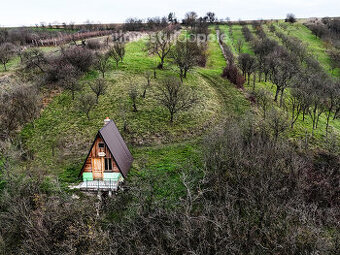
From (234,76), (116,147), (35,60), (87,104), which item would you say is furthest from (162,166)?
(35,60)

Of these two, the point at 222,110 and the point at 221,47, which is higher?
the point at 221,47

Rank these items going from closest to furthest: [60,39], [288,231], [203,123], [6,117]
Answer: [288,231] → [6,117] → [203,123] → [60,39]

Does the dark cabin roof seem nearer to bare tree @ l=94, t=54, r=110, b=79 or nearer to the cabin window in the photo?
the cabin window

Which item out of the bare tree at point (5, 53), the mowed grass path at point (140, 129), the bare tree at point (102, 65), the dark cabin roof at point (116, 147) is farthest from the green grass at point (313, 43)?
the bare tree at point (5, 53)

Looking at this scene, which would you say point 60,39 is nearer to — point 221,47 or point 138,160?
point 221,47

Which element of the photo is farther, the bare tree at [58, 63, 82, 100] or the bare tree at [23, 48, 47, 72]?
the bare tree at [23, 48, 47, 72]

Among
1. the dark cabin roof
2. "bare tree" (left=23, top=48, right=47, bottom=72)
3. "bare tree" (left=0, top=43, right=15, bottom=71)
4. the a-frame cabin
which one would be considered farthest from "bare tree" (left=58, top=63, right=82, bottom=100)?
the a-frame cabin

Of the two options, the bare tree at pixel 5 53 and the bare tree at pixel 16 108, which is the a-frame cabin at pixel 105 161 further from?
the bare tree at pixel 5 53

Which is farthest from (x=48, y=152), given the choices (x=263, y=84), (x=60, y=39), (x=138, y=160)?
(x=60, y=39)
